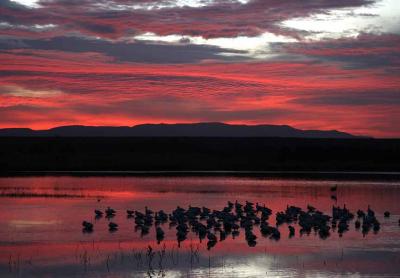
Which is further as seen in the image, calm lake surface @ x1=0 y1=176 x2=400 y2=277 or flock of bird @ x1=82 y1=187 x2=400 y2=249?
flock of bird @ x1=82 y1=187 x2=400 y2=249

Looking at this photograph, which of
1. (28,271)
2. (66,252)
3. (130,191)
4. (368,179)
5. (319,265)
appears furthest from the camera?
(368,179)

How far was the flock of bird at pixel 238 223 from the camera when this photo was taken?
20938mm

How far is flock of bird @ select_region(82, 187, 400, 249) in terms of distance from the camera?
68.7 feet

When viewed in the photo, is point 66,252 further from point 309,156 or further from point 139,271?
point 309,156

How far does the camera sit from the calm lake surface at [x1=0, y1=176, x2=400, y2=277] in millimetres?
15844

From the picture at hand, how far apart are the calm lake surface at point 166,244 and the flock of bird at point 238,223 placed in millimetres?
243

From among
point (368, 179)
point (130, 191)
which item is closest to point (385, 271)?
point (130, 191)

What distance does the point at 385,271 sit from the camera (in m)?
15.9

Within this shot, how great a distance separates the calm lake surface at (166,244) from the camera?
52.0 ft

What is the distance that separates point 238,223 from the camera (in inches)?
→ 929

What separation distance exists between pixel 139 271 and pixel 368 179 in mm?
28425

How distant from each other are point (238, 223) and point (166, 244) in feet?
15.6

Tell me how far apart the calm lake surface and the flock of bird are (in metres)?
0.24

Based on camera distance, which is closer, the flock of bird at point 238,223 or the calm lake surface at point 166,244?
the calm lake surface at point 166,244
